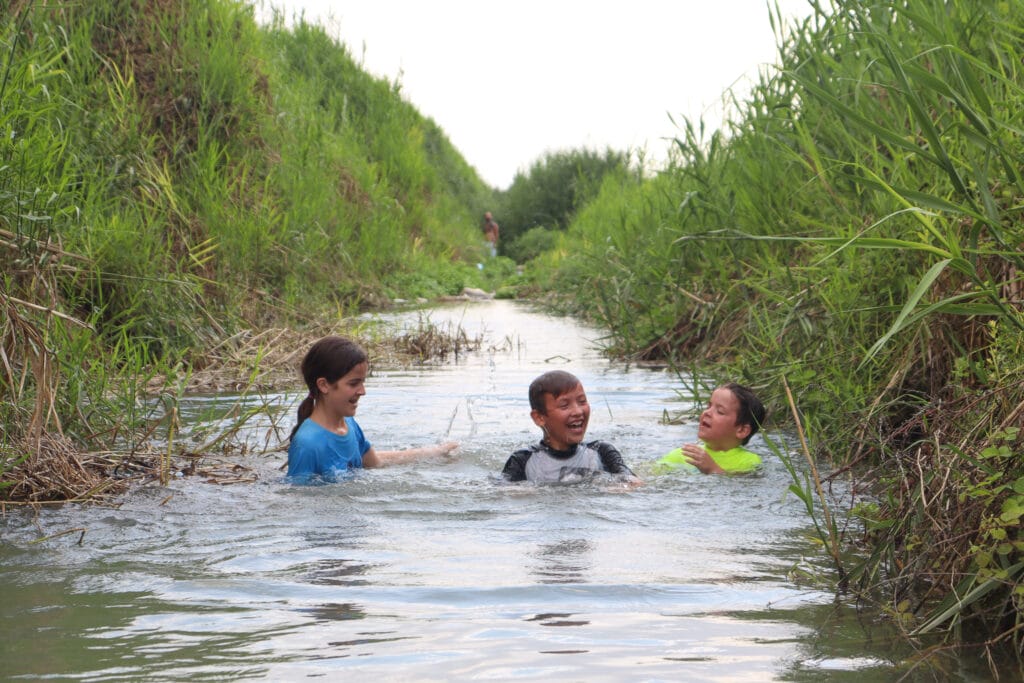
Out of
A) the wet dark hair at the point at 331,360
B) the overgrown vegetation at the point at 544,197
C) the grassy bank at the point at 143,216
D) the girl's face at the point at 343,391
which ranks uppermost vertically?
the overgrown vegetation at the point at 544,197

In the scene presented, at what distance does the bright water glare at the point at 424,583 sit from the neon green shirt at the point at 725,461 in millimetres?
124

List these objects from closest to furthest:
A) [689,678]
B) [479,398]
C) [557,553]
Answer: [689,678], [557,553], [479,398]

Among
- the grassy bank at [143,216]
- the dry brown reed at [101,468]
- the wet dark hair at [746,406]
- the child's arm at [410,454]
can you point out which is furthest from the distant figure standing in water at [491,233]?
the wet dark hair at [746,406]

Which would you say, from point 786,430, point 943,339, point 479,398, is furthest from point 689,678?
point 479,398

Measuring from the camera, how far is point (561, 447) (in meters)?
6.68

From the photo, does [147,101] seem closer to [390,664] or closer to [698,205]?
[698,205]

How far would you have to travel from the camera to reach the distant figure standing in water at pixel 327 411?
254 inches

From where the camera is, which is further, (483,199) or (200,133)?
(483,199)

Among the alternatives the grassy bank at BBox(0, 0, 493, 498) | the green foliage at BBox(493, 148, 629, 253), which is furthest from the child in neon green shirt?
the green foliage at BBox(493, 148, 629, 253)

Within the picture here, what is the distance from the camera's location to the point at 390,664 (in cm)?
332

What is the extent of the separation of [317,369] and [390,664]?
133 inches

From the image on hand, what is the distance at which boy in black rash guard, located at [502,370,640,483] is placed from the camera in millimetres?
6457

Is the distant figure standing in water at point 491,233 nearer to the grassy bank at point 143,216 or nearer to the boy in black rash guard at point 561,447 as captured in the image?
the grassy bank at point 143,216

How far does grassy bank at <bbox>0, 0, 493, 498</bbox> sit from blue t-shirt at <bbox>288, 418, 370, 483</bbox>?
31.2 inches
